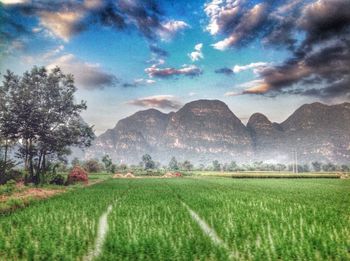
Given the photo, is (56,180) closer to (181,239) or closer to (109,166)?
(181,239)

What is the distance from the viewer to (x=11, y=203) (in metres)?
17.6

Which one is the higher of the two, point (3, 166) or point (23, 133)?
point (23, 133)

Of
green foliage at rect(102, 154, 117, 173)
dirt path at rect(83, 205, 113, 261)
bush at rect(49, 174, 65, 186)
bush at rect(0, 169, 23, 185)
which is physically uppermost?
green foliage at rect(102, 154, 117, 173)

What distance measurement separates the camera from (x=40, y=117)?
36.2 m

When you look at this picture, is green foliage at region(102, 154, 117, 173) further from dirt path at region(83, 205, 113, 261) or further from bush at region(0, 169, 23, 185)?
dirt path at region(83, 205, 113, 261)

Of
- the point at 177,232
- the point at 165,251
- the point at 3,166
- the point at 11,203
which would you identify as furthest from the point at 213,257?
the point at 3,166

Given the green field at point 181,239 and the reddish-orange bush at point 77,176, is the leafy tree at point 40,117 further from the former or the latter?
the green field at point 181,239

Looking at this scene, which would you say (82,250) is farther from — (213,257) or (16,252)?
(213,257)

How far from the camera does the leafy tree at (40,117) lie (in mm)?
35688

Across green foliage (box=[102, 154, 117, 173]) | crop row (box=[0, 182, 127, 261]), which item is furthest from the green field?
green foliage (box=[102, 154, 117, 173])

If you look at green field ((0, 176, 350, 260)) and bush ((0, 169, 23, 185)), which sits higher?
bush ((0, 169, 23, 185))

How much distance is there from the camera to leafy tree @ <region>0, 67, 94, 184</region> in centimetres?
3569

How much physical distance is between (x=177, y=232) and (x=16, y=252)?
4093mm

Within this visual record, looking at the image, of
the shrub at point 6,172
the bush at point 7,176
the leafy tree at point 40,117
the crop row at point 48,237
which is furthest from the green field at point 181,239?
the leafy tree at point 40,117
